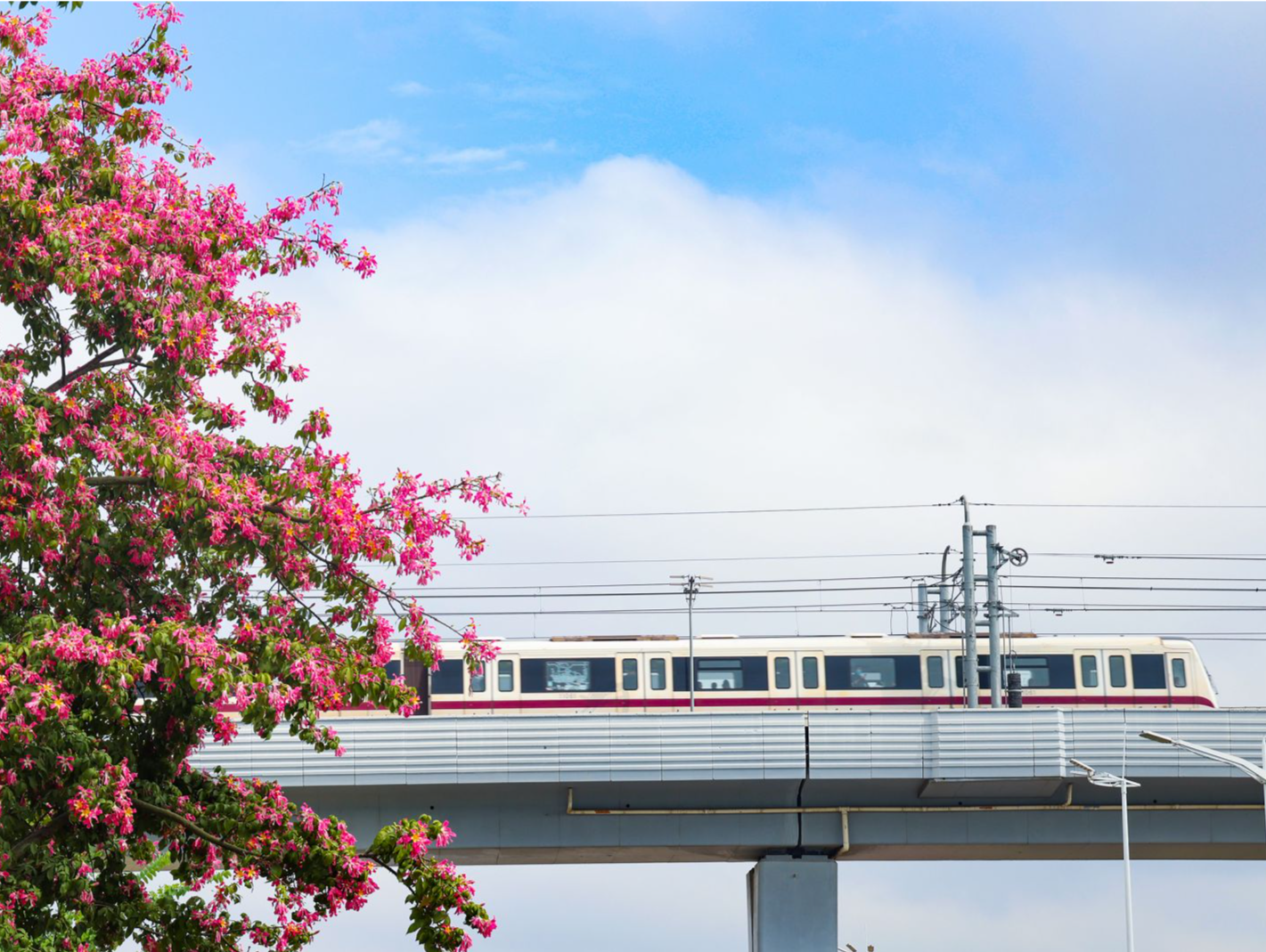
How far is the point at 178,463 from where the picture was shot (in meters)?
13.8

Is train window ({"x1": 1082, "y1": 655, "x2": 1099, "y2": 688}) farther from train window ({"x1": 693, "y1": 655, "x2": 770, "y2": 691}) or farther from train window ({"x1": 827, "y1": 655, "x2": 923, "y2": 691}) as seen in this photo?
train window ({"x1": 693, "y1": 655, "x2": 770, "y2": 691})

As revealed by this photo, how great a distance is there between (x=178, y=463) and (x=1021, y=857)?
25277mm

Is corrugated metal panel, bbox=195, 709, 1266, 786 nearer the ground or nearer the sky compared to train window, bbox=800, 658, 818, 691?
nearer the ground

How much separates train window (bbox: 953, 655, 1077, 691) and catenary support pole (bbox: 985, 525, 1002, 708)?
91cm

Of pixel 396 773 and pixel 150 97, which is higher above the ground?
pixel 150 97

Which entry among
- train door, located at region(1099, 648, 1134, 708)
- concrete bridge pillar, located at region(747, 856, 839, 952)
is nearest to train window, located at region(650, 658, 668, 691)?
concrete bridge pillar, located at region(747, 856, 839, 952)

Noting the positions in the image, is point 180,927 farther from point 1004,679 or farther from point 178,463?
point 1004,679

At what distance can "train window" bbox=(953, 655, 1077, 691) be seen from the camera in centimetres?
4356

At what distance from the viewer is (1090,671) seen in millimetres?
43344

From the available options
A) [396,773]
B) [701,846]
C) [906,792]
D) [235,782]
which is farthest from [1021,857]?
[235,782]

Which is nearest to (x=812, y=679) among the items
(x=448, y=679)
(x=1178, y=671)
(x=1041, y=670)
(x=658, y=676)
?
(x=658, y=676)

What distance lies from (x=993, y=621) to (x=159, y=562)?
2970cm

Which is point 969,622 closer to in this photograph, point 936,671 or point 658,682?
point 936,671

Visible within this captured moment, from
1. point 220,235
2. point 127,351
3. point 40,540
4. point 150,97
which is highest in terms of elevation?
point 150,97
